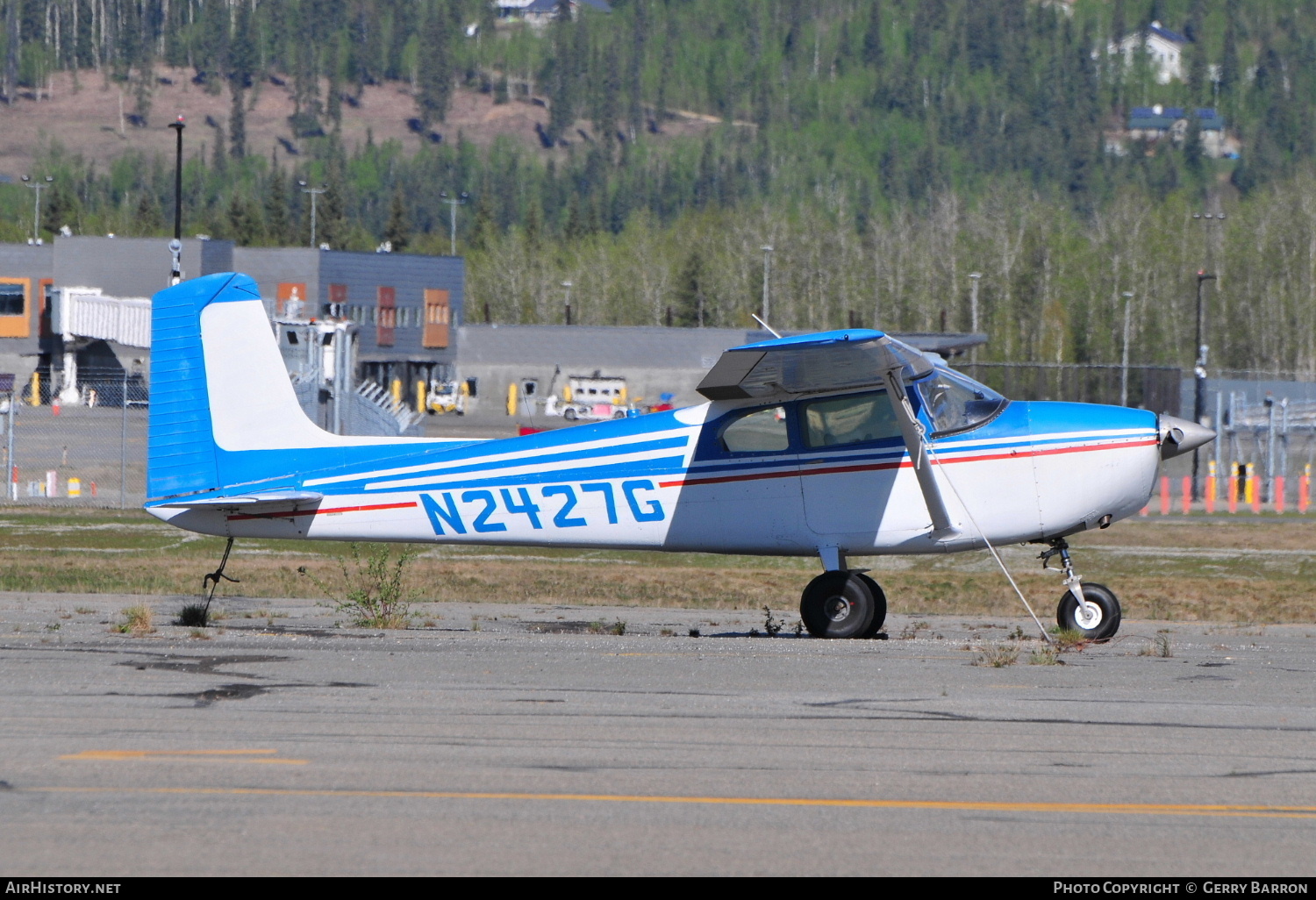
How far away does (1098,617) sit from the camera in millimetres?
11539

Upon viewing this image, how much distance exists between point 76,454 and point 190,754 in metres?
29.3

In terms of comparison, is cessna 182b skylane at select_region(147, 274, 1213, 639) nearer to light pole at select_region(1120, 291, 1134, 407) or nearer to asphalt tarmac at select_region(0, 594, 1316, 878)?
Answer: asphalt tarmac at select_region(0, 594, 1316, 878)

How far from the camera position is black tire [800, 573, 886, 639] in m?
11.7

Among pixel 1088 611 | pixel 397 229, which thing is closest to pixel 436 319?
pixel 397 229

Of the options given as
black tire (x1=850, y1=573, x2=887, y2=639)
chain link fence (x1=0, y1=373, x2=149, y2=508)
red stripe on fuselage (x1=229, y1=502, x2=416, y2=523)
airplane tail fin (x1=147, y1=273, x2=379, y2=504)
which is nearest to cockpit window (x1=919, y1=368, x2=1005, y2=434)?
black tire (x1=850, y1=573, x2=887, y2=639)

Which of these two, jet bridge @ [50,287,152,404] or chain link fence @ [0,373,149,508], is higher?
jet bridge @ [50,287,152,404]

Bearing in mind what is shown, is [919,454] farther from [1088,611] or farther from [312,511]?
[312,511]

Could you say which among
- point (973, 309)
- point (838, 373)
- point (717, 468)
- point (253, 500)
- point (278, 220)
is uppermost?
point (278, 220)

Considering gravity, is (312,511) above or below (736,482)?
below

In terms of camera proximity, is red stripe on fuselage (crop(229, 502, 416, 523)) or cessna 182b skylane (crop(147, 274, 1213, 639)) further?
red stripe on fuselage (crop(229, 502, 416, 523))

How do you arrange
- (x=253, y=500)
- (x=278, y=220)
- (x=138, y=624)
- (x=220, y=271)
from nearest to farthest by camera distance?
(x=138, y=624), (x=253, y=500), (x=220, y=271), (x=278, y=220)

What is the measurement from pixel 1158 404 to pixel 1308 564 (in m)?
36.5

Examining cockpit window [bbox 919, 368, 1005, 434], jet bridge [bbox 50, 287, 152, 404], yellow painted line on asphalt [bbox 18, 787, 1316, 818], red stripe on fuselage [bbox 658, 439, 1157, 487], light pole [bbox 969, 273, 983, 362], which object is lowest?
yellow painted line on asphalt [bbox 18, 787, 1316, 818]

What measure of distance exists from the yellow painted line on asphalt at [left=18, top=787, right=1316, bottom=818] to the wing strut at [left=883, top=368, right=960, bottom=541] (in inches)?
217
